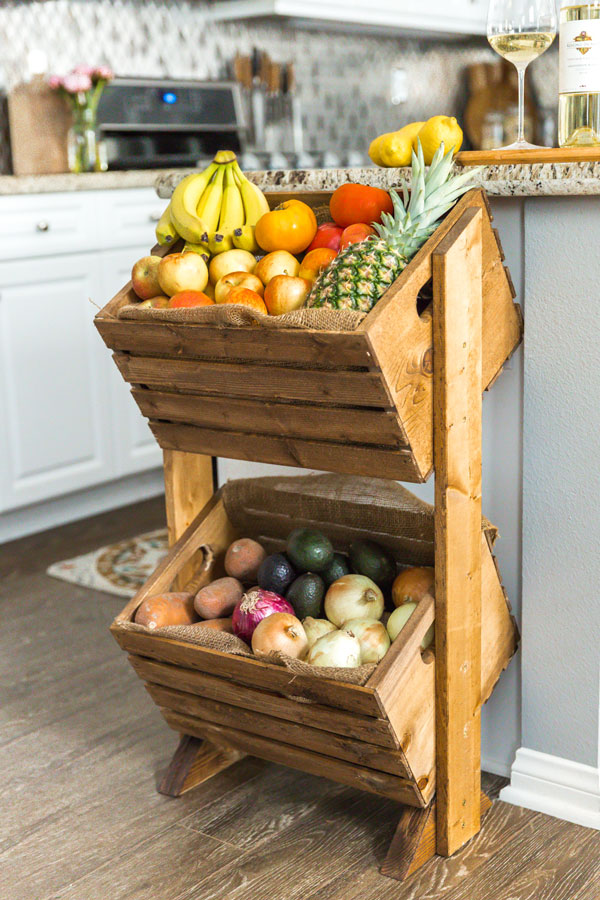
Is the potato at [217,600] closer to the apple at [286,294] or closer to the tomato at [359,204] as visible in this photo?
the apple at [286,294]

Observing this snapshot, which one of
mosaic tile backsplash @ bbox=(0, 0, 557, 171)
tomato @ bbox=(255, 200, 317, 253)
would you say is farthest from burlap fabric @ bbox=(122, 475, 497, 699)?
mosaic tile backsplash @ bbox=(0, 0, 557, 171)

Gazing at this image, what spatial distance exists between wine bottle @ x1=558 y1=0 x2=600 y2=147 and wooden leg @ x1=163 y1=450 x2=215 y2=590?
840 millimetres

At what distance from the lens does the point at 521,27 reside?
1632 mm

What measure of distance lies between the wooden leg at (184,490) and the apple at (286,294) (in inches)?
15.7

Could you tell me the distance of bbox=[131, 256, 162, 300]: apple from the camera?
5.44ft

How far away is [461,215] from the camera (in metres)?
1.50

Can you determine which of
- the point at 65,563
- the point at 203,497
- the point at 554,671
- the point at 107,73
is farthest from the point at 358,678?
the point at 107,73

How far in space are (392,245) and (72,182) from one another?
6.66 feet

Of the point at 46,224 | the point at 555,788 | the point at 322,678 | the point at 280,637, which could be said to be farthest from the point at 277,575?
the point at 46,224

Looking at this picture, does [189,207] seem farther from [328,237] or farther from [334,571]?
[334,571]

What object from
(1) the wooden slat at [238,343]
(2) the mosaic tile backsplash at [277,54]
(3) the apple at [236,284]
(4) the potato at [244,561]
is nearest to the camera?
(1) the wooden slat at [238,343]

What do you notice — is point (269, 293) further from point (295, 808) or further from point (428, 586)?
point (295, 808)

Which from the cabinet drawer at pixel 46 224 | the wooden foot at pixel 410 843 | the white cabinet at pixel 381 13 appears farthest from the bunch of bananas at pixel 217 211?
the white cabinet at pixel 381 13

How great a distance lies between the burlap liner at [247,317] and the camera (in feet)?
4.49
